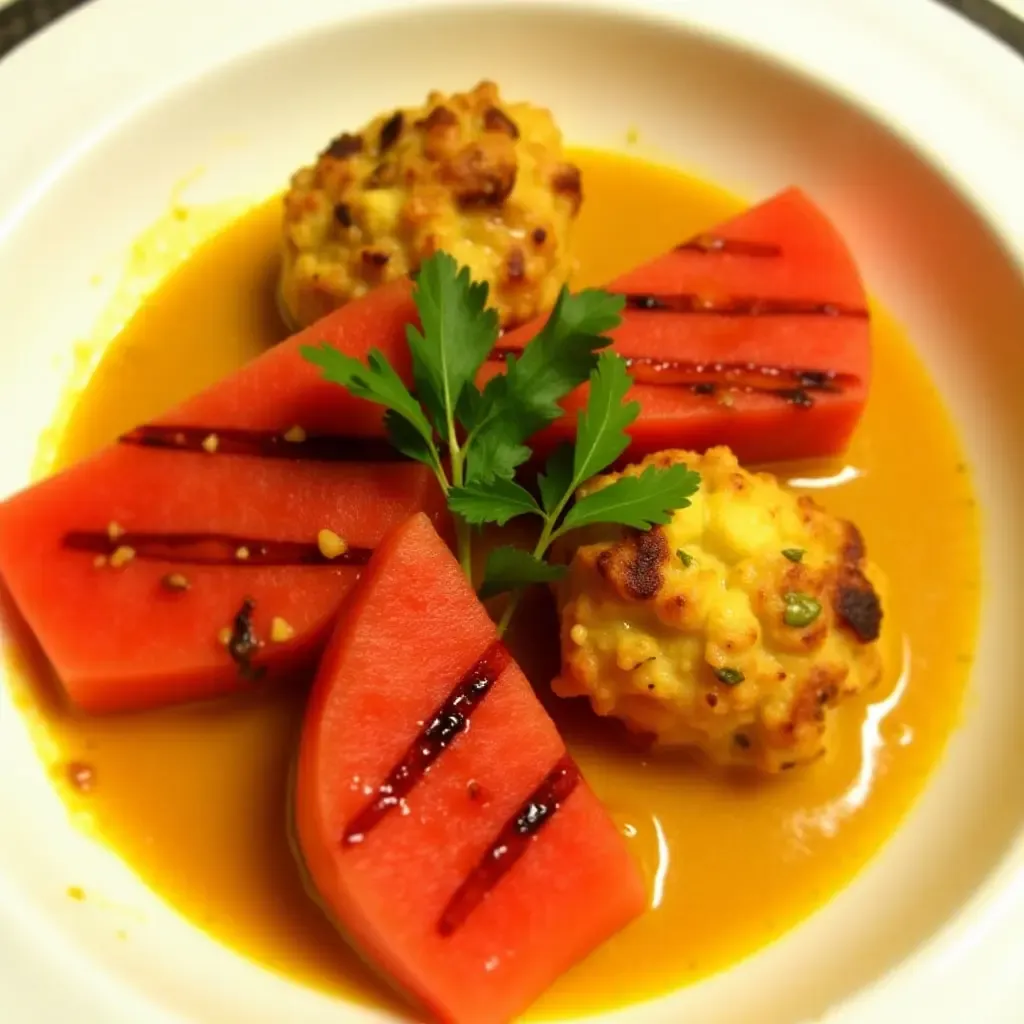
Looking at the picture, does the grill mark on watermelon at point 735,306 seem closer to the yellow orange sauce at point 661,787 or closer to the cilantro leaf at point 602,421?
the yellow orange sauce at point 661,787

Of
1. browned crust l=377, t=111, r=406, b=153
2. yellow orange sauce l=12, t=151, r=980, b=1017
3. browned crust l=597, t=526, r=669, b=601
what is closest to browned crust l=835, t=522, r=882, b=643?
yellow orange sauce l=12, t=151, r=980, b=1017

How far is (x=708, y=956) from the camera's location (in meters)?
2.20

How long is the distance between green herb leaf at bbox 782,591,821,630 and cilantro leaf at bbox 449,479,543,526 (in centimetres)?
52

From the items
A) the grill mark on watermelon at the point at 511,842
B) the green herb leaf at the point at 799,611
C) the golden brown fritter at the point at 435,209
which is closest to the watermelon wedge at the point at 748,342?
the golden brown fritter at the point at 435,209

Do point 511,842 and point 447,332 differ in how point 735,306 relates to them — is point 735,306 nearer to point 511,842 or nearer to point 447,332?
point 447,332

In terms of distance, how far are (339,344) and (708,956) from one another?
151cm

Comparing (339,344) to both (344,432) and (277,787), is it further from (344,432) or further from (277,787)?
(277,787)

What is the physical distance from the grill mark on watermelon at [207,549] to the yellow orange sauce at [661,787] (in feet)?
1.01

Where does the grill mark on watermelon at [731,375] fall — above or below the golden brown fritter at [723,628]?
above

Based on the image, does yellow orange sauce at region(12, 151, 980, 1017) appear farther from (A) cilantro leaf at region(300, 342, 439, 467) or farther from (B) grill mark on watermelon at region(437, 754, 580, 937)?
(A) cilantro leaf at region(300, 342, 439, 467)

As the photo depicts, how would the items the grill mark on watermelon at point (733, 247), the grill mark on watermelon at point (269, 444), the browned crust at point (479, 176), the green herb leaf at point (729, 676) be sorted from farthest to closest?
the grill mark on watermelon at point (733, 247)
the browned crust at point (479, 176)
the grill mark on watermelon at point (269, 444)
the green herb leaf at point (729, 676)

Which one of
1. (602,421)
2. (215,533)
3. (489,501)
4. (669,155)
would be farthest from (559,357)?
(669,155)

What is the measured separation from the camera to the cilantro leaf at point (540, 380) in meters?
2.29

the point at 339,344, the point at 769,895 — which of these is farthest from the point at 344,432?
the point at 769,895
